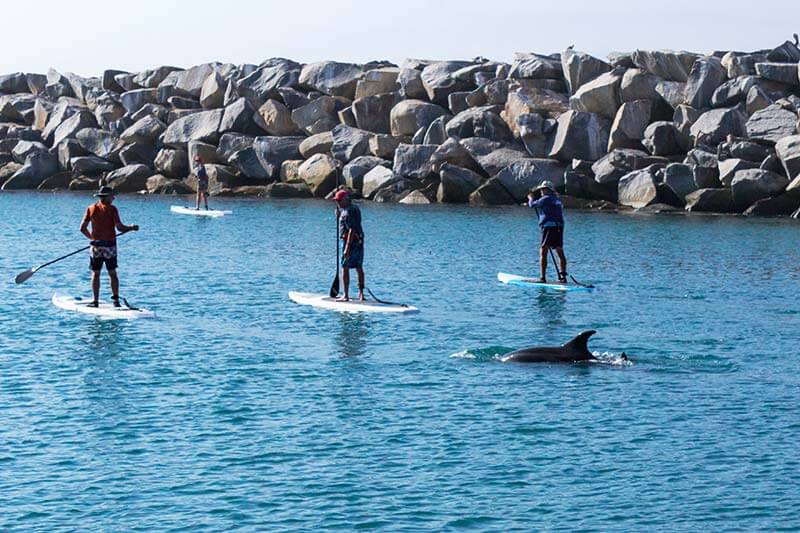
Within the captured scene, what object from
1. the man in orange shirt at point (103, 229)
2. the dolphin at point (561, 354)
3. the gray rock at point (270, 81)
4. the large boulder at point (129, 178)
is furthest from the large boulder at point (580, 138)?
the dolphin at point (561, 354)

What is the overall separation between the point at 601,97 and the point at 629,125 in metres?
2.35

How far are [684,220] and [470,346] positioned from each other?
3500 centimetres

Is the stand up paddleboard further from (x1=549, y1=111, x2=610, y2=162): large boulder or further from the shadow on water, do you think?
(x1=549, y1=111, x2=610, y2=162): large boulder

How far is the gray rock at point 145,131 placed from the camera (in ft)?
283

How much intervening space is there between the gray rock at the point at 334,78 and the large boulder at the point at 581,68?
46.7ft

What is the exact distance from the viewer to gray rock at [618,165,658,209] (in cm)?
6438

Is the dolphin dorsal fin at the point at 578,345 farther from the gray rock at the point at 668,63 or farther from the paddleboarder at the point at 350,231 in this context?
the gray rock at the point at 668,63

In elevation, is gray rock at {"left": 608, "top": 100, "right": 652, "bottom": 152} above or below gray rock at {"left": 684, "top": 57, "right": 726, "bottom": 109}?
below

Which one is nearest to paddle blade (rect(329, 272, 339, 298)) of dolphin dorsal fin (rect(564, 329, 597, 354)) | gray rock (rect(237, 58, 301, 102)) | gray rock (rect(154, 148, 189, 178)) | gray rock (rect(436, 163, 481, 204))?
dolphin dorsal fin (rect(564, 329, 597, 354))

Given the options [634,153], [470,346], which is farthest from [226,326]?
[634,153]

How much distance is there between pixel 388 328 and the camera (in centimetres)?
2842

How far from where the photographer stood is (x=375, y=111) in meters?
80.6

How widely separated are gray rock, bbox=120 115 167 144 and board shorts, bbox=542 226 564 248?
2186 inches

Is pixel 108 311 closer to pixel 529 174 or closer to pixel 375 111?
pixel 529 174
